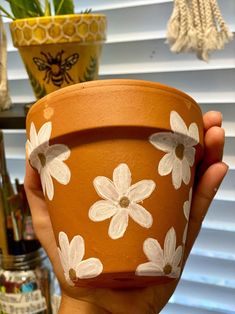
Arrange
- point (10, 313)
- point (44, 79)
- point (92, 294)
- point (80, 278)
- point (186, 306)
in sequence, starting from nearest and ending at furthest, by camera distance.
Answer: point (80, 278) < point (92, 294) < point (44, 79) < point (10, 313) < point (186, 306)

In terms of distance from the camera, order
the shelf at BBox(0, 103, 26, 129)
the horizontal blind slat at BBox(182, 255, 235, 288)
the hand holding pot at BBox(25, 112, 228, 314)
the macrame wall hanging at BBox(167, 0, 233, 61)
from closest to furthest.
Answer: the hand holding pot at BBox(25, 112, 228, 314), the macrame wall hanging at BBox(167, 0, 233, 61), the shelf at BBox(0, 103, 26, 129), the horizontal blind slat at BBox(182, 255, 235, 288)

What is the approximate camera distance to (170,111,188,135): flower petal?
19.4 inches

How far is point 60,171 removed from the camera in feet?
1.69

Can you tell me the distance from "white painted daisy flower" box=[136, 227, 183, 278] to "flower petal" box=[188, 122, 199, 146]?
0.09 meters

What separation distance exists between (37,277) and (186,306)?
0.33 m

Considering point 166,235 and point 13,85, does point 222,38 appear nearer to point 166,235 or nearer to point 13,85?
point 166,235

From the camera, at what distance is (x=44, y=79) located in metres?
0.80

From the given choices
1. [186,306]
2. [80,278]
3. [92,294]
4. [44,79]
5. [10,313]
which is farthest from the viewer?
[186,306]

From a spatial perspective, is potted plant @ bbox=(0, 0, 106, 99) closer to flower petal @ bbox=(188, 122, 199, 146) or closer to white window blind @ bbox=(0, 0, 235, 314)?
white window blind @ bbox=(0, 0, 235, 314)

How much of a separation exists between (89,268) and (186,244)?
0.20 m

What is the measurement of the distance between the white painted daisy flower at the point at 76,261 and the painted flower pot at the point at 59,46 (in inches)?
13.2

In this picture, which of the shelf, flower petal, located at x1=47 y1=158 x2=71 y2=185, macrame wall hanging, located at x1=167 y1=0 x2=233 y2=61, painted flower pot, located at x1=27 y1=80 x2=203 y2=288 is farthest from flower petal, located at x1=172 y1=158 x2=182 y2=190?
the shelf

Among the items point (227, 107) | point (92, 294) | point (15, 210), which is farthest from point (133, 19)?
point (92, 294)

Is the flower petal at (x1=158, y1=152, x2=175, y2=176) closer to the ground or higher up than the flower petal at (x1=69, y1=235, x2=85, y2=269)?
higher up
